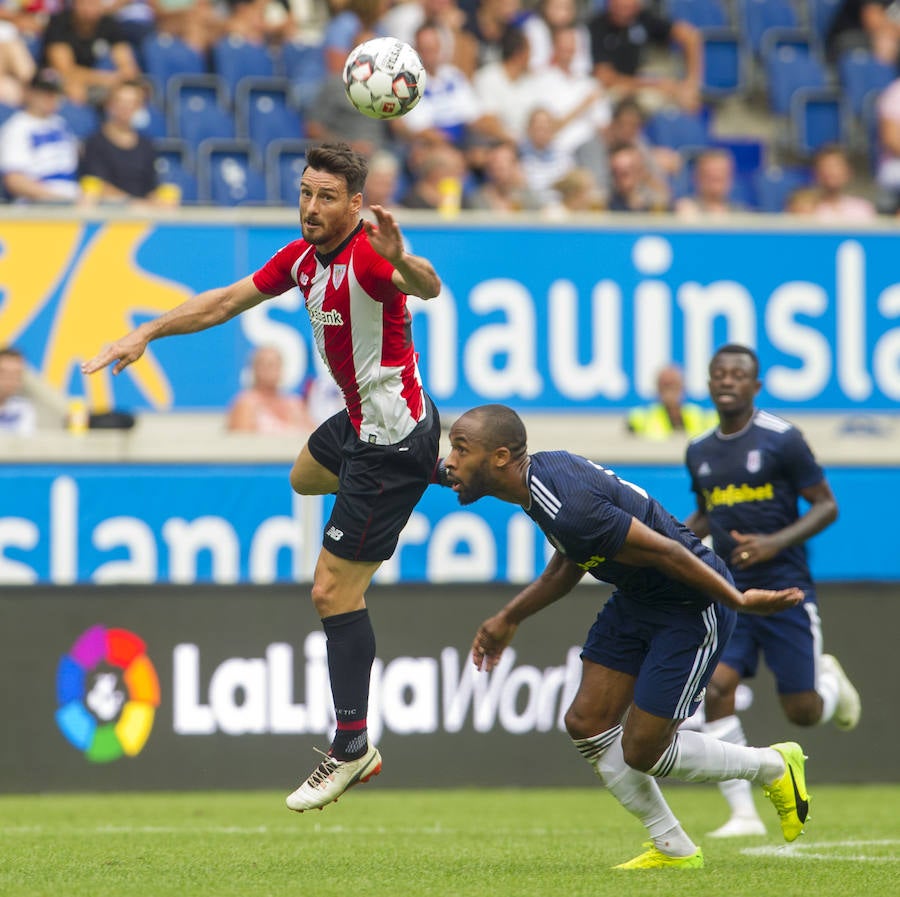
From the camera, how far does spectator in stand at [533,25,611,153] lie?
616 inches

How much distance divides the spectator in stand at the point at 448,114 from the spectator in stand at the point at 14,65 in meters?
3.24

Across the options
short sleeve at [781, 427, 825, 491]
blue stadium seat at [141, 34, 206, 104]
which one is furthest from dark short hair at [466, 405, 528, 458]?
blue stadium seat at [141, 34, 206, 104]

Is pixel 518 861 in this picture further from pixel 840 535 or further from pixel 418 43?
pixel 418 43

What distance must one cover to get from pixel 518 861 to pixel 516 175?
8784mm

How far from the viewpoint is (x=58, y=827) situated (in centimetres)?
838

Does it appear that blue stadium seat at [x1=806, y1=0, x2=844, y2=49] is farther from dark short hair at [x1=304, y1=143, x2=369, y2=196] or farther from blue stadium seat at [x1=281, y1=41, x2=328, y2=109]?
dark short hair at [x1=304, y1=143, x2=369, y2=196]

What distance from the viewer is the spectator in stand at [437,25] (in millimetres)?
15531

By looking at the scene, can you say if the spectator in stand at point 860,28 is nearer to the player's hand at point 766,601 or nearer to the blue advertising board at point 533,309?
the blue advertising board at point 533,309

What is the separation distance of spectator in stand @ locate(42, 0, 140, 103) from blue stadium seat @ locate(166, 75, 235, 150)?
407 millimetres

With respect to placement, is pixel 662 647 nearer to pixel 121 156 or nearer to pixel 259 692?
pixel 259 692

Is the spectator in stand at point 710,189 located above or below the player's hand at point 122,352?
above

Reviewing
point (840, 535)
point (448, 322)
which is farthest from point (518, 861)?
point (448, 322)

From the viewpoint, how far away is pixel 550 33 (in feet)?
54.0

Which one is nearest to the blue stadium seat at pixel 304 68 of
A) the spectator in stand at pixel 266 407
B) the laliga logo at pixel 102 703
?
the spectator in stand at pixel 266 407
